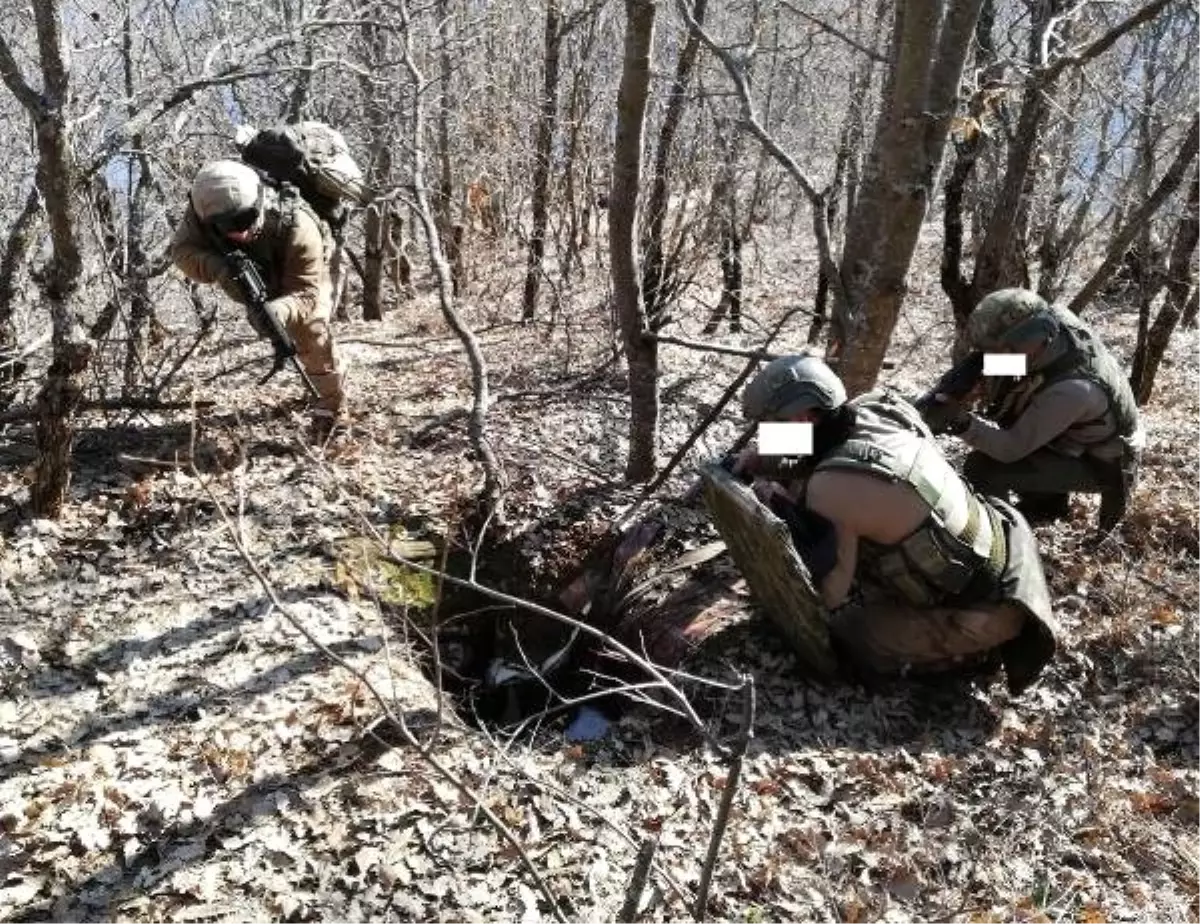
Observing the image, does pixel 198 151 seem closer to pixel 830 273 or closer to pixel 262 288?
pixel 262 288

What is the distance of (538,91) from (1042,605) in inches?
331

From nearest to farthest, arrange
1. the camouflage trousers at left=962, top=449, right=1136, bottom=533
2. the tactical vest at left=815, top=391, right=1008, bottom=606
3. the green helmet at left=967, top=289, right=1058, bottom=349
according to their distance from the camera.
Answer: the tactical vest at left=815, top=391, right=1008, bottom=606, the green helmet at left=967, top=289, right=1058, bottom=349, the camouflage trousers at left=962, top=449, right=1136, bottom=533

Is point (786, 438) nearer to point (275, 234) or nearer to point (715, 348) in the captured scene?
point (715, 348)

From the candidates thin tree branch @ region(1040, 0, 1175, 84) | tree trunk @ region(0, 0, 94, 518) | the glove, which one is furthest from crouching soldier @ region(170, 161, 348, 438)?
thin tree branch @ region(1040, 0, 1175, 84)

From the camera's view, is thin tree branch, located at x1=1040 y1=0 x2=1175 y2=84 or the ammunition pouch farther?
thin tree branch, located at x1=1040 y1=0 x2=1175 y2=84

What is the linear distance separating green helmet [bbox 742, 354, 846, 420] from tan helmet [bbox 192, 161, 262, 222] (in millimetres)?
3146

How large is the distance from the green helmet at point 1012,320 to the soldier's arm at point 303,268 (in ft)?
12.9

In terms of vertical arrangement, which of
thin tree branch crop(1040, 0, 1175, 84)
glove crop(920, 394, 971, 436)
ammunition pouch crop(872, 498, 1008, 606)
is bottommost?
ammunition pouch crop(872, 498, 1008, 606)

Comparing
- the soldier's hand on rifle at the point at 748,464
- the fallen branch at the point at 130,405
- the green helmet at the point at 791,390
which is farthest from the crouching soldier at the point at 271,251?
the green helmet at the point at 791,390

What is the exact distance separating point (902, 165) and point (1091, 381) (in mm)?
1737

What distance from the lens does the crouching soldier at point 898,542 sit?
371 cm

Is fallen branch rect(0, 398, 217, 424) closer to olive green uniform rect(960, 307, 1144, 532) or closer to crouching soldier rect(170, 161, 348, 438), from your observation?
crouching soldier rect(170, 161, 348, 438)

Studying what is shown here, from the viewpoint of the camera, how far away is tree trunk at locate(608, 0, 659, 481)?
443 cm

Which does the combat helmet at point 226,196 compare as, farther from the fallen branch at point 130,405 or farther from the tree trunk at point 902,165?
the tree trunk at point 902,165
